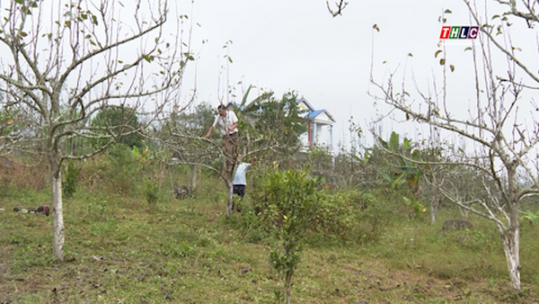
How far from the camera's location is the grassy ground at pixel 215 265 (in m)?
4.11

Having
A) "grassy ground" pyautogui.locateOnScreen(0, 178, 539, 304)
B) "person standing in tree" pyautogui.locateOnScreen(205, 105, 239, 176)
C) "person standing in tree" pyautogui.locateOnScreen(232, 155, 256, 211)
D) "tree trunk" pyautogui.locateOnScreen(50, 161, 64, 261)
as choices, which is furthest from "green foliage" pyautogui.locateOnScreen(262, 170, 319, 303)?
"person standing in tree" pyautogui.locateOnScreen(232, 155, 256, 211)

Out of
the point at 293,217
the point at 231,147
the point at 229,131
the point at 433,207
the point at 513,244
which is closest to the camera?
the point at 293,217

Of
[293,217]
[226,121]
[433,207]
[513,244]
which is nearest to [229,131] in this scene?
[226,121]

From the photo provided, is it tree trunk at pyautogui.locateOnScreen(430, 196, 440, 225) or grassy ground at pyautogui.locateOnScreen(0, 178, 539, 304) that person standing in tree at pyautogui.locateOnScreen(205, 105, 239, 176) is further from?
tree trunk at pyautogui.locateOnScreen(430, 196, 440, 225)

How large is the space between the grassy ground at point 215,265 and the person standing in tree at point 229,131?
116cm

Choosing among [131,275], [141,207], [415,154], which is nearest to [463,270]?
[131,275]

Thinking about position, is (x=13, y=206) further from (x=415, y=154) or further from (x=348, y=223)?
(x=415, y=154)

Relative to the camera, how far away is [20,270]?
4.36 metres

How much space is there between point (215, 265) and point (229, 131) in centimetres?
300

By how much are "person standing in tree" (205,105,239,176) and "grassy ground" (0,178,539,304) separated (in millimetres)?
1157

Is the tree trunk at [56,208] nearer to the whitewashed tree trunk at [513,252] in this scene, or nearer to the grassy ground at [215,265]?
the grassy ground at [215,265]

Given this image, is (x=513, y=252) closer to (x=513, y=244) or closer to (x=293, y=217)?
(x=513, y=244)

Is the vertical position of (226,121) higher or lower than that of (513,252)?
higher

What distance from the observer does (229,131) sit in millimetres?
7566
